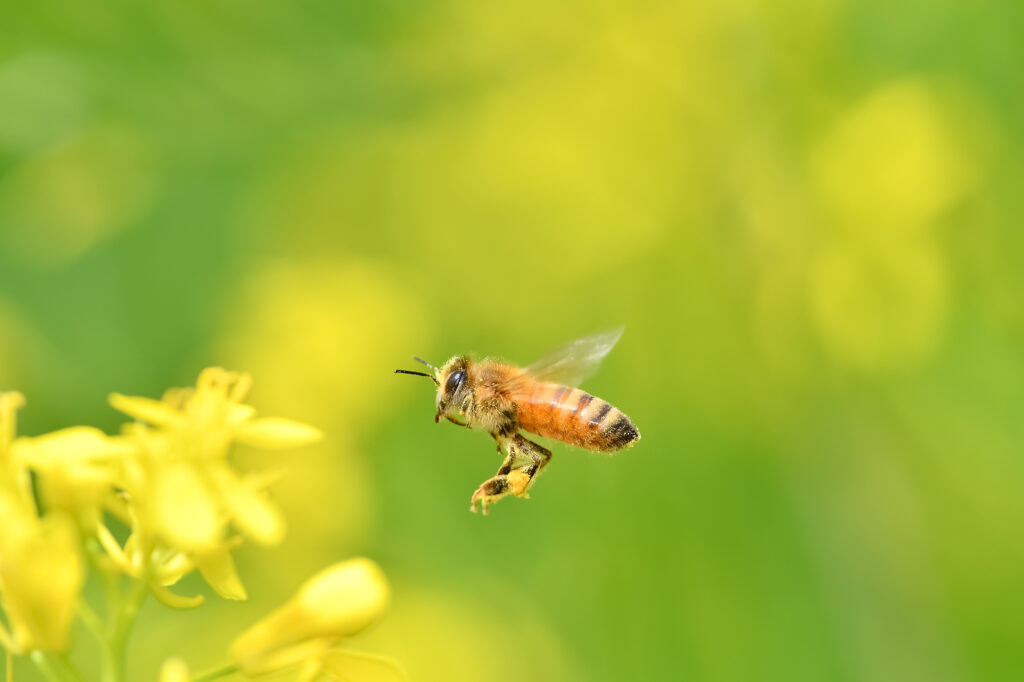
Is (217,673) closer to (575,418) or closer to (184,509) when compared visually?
(184,509)

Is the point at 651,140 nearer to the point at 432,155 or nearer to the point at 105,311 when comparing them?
the point at 432,155

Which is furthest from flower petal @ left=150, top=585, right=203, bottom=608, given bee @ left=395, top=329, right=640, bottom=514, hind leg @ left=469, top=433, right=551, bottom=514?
bee @ left=395, top=329, right=640, bottom=514

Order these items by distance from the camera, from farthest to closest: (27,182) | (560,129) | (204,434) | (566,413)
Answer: (560,129) → (27,182) → (566,413) → (204,434)

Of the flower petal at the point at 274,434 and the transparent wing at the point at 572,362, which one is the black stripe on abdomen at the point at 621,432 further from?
the flower petal at the point at 274,434

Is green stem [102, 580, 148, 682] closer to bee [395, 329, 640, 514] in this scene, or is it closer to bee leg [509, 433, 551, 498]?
bee leg [509, 433, 551, 498]

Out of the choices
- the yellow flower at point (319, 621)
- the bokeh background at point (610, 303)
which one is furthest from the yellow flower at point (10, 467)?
the bokeh background at point (610, 303)

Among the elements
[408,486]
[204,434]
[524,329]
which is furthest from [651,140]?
[204,434]

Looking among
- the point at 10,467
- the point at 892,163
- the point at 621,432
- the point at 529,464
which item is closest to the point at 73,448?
the point at 10,467
